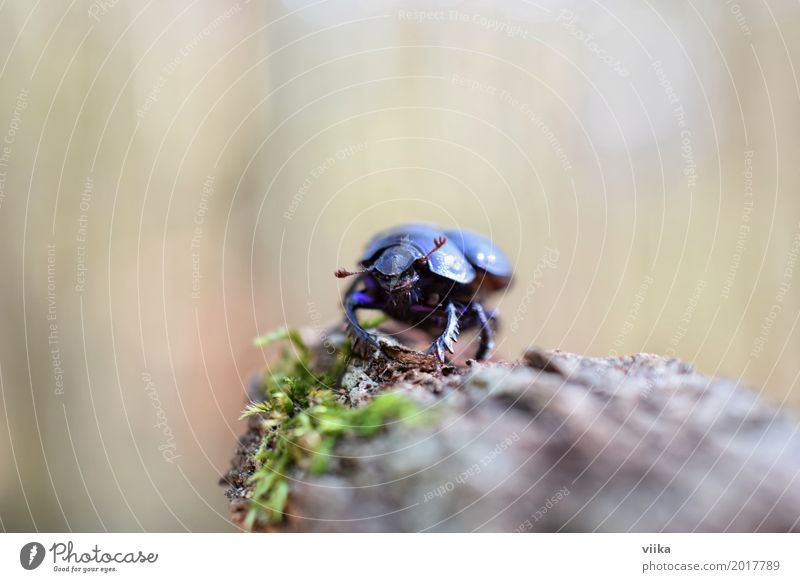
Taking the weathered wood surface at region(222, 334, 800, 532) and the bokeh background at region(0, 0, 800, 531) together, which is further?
the bokeh background at region(0, 0, 800, 531)

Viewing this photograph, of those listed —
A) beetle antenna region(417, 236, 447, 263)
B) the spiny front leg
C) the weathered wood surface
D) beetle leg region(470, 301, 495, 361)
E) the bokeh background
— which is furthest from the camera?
the bokeh background

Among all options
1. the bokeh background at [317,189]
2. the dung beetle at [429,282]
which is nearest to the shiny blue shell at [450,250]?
the dung beetle at [429,282]

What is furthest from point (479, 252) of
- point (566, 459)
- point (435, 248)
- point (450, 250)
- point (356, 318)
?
point (566, 459)

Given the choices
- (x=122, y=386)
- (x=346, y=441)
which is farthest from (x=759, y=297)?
(x=122, y=386)

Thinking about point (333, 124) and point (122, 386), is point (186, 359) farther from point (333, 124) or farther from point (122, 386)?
point (333, 124)

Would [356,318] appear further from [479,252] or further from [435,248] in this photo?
[479,252]

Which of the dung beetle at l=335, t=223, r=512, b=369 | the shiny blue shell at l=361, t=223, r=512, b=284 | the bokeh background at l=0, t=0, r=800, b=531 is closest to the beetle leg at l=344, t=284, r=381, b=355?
the dung beetle at l=335, t=223, r=512, b=369

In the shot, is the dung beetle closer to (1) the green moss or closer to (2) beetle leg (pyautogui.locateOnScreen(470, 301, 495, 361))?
(2) beetle leg (pyautogui.locateOnScreen(470, 301, 495, 361))
